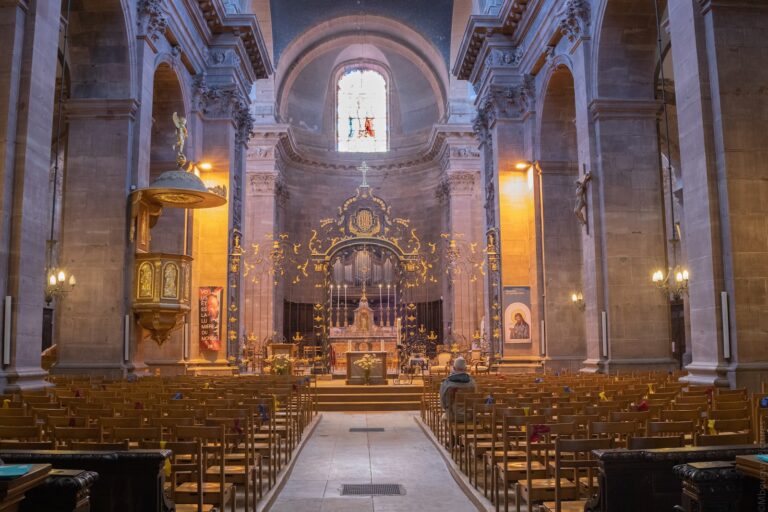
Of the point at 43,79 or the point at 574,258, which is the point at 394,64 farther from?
the point at 43,79

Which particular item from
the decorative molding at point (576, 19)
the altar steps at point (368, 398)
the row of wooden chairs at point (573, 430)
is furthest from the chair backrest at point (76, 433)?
the decorative molding at point (576, 19)

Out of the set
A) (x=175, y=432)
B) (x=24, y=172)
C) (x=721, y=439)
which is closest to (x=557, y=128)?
(x=24, y=172)

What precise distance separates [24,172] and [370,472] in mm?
6681

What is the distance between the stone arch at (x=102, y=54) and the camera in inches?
615

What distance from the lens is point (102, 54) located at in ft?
52.1

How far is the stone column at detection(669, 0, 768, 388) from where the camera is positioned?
10875 millimetres

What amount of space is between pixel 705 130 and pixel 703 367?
146 inches

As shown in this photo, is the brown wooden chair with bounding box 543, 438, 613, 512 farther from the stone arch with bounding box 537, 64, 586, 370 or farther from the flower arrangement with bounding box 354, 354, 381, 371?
the stone arch with bounding box 537, 64, 586, 370

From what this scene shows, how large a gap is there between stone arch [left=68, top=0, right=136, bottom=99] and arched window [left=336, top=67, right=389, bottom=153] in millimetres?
23802

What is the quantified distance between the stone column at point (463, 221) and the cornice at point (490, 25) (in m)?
8.86

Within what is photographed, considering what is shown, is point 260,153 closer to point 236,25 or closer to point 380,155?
point 380,155

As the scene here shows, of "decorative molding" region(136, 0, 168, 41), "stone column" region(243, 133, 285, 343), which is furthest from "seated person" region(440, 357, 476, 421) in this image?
"stone column" region(243, 133, 285, 343)

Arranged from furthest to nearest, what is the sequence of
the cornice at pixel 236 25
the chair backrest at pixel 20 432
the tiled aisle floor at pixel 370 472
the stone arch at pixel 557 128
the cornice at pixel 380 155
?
the cornice at pixel 380 155 < the stone arch at pixel 557 128 < the cornice at pixel 236 25 < the tiled aisle floor at pixel 370 472 < the chair backrest at pixel 20 432

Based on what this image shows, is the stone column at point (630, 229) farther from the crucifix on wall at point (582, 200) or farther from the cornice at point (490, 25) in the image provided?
the cornice at point (490, 25)
